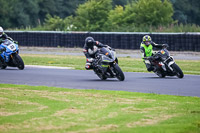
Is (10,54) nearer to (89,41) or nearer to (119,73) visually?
(89,41)

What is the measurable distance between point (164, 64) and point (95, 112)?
775cm

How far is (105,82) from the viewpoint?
15.7m

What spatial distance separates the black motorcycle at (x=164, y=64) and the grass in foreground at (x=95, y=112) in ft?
14.2

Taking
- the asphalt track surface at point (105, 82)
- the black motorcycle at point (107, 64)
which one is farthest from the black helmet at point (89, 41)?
the asphalt track surface at point (105, 82)

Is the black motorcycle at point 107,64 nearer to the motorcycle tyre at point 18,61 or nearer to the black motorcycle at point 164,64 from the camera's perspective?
the black motorcycle at point 164,64

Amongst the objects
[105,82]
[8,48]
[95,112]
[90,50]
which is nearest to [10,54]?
[8,48]

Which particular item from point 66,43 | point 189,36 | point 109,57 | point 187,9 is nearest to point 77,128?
point 109,57

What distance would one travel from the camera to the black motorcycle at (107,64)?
15.8 m

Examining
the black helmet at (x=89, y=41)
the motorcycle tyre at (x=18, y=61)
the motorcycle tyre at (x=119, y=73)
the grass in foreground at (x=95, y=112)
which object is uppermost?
the black helmet at (x=89, y=41)

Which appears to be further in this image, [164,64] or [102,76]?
[164,64]

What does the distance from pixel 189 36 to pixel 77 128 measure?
2127 cm

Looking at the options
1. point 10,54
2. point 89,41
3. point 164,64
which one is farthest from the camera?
point 10,54

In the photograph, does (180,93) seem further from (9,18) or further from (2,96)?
(9,18)

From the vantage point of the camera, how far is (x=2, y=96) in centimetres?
1200
